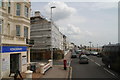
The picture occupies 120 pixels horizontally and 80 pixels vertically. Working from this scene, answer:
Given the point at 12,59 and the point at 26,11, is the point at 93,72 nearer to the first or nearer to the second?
the point at 12,59

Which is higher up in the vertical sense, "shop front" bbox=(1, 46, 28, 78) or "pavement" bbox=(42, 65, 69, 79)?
"shop front" bbox=(1, 46, 28, 78)

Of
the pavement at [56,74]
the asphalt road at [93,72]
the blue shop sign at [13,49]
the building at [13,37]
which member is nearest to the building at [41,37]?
the building at [13,37]

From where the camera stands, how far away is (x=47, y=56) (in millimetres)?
37094

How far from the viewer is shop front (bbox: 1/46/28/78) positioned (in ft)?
42.8

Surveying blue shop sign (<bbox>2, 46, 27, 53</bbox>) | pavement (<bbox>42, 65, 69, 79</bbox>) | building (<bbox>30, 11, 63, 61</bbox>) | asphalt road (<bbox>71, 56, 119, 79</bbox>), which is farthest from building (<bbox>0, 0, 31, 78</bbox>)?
building (<bbox>30, 11, 63, 61</bbox>)

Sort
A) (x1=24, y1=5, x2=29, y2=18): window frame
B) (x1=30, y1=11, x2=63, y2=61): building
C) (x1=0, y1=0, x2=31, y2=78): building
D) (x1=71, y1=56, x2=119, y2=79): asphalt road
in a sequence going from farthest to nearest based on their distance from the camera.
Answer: (x1=30, y1=11, x2=63, y2=61): building
(x1=24, y1=5, x2=29, y2=18): window frame
(x1=71, y1=56, x2=119, y2=79): asphalt road
(x1=0, y1=0, x2=31, y2=78): building

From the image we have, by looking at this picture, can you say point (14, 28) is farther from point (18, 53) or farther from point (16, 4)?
point (18, 53)

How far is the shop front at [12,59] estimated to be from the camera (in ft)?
42.8

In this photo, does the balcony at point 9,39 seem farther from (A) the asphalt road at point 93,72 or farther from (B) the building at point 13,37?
(A) the asphalt road at point 93,72

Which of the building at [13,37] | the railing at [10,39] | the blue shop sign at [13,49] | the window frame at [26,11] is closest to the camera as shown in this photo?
the blue shop sign at [13,49]

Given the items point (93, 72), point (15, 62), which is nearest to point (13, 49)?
point (15, 62)

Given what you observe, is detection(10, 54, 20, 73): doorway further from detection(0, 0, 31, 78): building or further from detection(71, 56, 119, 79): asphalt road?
detection(71, 56, 119, 79): asphalt road

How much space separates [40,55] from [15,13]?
64.0 ft

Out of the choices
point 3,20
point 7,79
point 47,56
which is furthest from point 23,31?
point 47,56
